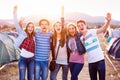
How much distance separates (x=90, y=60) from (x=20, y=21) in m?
2.06

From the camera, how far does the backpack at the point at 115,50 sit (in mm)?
20733

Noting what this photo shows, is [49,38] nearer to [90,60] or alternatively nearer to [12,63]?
[90,60]

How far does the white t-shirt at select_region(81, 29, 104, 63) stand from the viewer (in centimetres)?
900

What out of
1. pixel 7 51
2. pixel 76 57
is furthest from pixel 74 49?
pixel 7 51

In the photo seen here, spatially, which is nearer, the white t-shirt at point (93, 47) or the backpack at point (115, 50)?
the white t-shirt at point (93, 47)

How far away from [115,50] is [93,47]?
12395 millimetres

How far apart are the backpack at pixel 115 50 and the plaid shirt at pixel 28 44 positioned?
11.9 m

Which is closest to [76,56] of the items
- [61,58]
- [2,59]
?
[61,58]

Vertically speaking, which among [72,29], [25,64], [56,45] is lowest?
[25,64]

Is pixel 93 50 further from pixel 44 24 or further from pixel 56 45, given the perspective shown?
pixel 44 24

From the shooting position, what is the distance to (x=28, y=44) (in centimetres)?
932

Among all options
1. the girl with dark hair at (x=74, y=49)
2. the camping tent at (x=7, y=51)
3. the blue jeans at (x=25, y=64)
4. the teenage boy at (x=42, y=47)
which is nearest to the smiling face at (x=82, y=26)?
the girl with dark hair at (x=74, y=49)

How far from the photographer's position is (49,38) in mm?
9383

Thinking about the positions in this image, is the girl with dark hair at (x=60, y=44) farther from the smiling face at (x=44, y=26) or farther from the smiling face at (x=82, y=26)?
the smiling face at (x=82, y=26)
